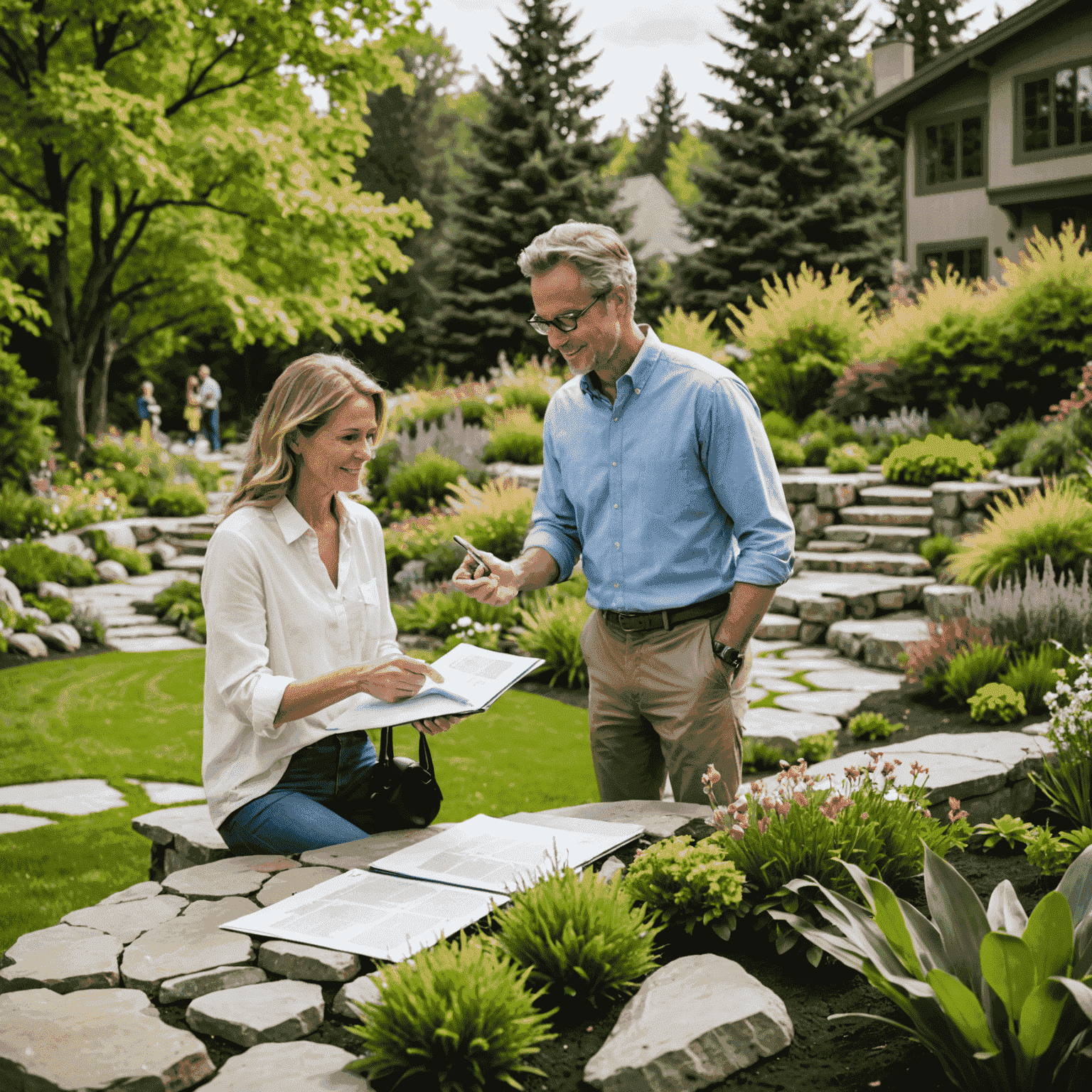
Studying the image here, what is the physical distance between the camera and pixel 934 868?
1.73 meters

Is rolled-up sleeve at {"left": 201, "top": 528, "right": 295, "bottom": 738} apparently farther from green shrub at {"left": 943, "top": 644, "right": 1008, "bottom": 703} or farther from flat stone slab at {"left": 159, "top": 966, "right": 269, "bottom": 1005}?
green shrub at {"left": 943, "top": 644, "right": 1008, "bottom": 703}

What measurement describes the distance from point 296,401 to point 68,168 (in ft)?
42.0

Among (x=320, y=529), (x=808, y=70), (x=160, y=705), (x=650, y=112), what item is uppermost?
(x=650, y=112)

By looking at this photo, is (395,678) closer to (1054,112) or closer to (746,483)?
(746,483)

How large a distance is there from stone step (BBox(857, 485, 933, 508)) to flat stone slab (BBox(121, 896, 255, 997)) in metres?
7.50

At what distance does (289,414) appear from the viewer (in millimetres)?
2486

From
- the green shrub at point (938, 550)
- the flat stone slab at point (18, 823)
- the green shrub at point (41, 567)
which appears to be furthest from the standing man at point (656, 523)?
the green shrub at point (41, 567)

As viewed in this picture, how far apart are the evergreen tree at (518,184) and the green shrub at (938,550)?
14369 millimetres

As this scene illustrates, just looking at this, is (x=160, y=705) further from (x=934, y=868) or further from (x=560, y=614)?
(x=934, y=868)

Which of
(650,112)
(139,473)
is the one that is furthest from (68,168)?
(650,112)

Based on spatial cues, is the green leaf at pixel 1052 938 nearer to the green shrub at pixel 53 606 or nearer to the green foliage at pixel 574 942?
the green foliage at pixel 574 942

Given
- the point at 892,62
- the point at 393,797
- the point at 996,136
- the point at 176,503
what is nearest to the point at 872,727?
the point at 393,797

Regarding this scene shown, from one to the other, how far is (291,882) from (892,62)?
22624mm

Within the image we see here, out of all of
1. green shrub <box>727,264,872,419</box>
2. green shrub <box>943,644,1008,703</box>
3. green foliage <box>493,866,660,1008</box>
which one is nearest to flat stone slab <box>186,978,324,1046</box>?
green foliage <box>493,866,660,1008</box>
